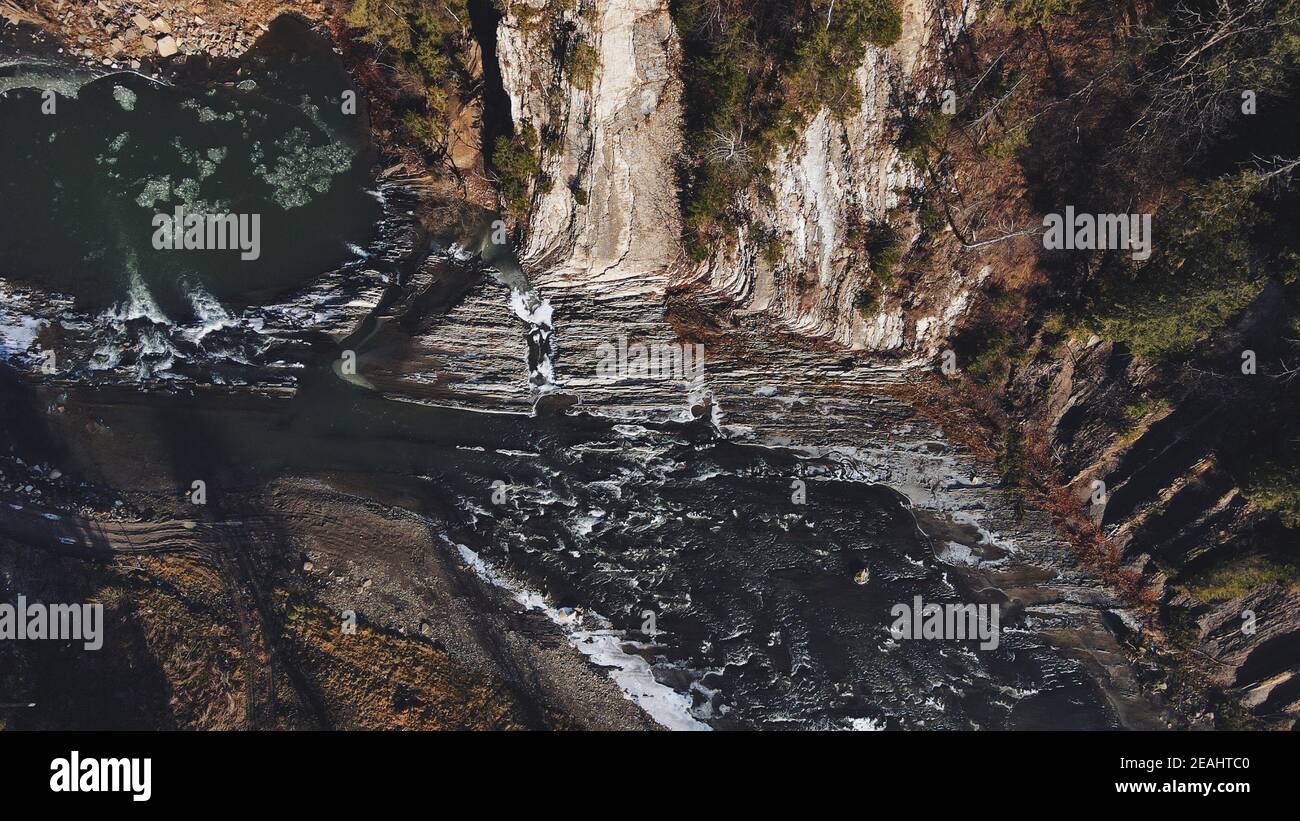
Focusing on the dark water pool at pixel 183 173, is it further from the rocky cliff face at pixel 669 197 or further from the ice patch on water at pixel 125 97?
the rocky cliff face at pixel 669 197

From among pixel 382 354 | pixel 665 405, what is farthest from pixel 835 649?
pixel 382 354

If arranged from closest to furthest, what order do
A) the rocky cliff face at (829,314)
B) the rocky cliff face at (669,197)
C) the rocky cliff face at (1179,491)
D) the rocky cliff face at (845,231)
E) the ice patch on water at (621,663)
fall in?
the rocky cliff face at (845,231) < the rocky cliff face at (1179,491) < the rocky cliff face at (669,197) < the rocky cliff face at (829,314) < the ice patch on water at (621,663)

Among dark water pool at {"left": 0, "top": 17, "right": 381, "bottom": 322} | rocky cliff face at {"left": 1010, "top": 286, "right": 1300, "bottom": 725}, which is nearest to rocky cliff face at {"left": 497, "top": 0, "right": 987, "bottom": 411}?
rocky cliff face at {"left": 1010, "top": 286, "right": 1300, "bottom": 725}

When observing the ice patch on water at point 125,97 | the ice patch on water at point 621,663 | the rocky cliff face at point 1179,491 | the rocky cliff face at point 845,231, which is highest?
the ice patch on water at point 125,97

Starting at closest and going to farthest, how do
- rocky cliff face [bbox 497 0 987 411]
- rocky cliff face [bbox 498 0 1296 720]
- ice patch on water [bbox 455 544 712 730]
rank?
rocky cliff face [bbox 497 0 987 411], rocky cliff face [bbox 498 0 1296 720], ice patch on water [bbox 455 544 712 730]

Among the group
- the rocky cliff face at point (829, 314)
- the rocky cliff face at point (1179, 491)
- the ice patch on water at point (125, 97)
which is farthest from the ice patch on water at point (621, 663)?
the ice patch on water at point (125, 97)

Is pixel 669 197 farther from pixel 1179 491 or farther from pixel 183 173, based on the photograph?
pixel 1179 491

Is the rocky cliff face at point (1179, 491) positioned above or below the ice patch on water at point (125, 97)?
below

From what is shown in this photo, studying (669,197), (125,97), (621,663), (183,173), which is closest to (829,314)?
(669,197)

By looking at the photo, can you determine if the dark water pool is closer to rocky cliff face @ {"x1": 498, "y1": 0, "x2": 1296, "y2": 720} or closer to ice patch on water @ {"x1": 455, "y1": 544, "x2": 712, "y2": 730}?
rocky cliff face @ {"x1": 498, "y1": 0, "x2": 1296, "y2": 720}

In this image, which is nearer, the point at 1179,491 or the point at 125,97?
the point at 1179,491
